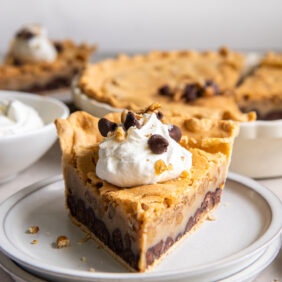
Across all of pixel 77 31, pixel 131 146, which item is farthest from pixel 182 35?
pixel 131 146

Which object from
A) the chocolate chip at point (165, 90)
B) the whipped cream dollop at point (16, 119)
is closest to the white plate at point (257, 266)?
the whipped cream dollop at point (16, 119)

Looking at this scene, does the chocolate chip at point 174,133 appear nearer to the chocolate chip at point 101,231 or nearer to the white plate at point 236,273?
the chocolate chip at point 101,231

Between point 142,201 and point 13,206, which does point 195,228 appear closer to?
point 142,201

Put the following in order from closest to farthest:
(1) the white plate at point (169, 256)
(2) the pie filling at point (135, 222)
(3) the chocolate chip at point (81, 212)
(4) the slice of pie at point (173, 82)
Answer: (1) the white plate at point (169, 256) → (2) the pie filling at point (135, 222) → (3) the chocolate chip at point (81, 212) → (4) the slice of pie at point (173, 82)

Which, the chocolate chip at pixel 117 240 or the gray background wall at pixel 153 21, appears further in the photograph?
the gray background wall at pixel 153 21

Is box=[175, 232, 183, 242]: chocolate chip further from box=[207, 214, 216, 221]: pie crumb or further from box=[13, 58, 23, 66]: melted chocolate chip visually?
box=[13, 58, 23, 66]: melted chocolate chip

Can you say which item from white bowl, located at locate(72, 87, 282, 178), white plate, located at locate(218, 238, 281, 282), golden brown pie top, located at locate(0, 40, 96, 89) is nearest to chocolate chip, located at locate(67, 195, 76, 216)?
white plate, located at locate(218, 238, 281, 282)
